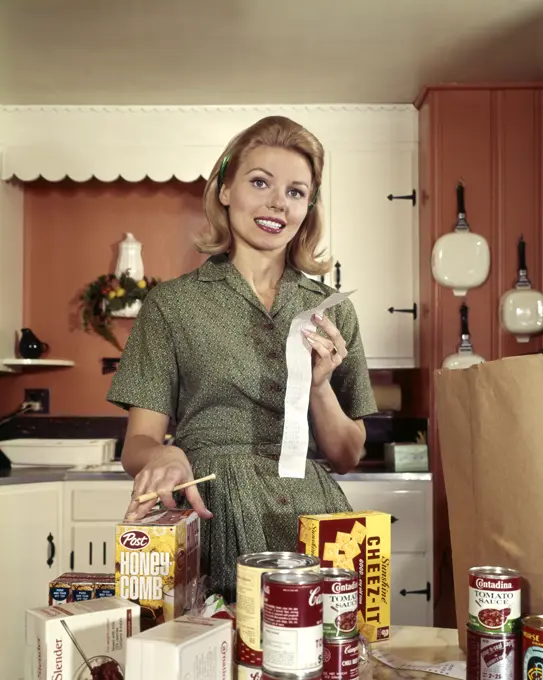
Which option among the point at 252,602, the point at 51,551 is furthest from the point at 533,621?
the point at 51,551

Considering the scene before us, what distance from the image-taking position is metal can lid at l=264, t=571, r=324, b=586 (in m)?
0.78

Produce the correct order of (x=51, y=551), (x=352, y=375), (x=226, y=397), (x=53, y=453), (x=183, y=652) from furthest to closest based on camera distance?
(x=53, y=453), (x=51, y=551), (x=352, y=375), (x=226, y=397), (x=183, y=652)

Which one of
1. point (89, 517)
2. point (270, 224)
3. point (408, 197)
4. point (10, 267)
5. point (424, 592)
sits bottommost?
point (424, 592)

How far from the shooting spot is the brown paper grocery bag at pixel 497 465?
3.19ft

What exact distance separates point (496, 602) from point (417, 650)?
298 millimetres

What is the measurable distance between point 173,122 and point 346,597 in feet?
10.2

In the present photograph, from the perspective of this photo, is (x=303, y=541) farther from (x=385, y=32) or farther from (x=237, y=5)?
(x=385, y=32)

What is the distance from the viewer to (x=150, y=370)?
139cm

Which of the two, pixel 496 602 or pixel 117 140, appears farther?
pixel 117 140

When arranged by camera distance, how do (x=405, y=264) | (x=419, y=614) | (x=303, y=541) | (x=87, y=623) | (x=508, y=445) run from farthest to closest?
(x=405, y=264)
(x=419, y=614)
(x=303, y=541)
(x=508, y=445)
(x=87, y=623)

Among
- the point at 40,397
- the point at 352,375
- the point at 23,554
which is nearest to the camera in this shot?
the point at 352,375

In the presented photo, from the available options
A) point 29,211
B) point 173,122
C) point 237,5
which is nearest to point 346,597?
point 237,5

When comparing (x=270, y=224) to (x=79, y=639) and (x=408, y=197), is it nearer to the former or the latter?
(x=79, y=639)

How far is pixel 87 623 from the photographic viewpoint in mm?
864
